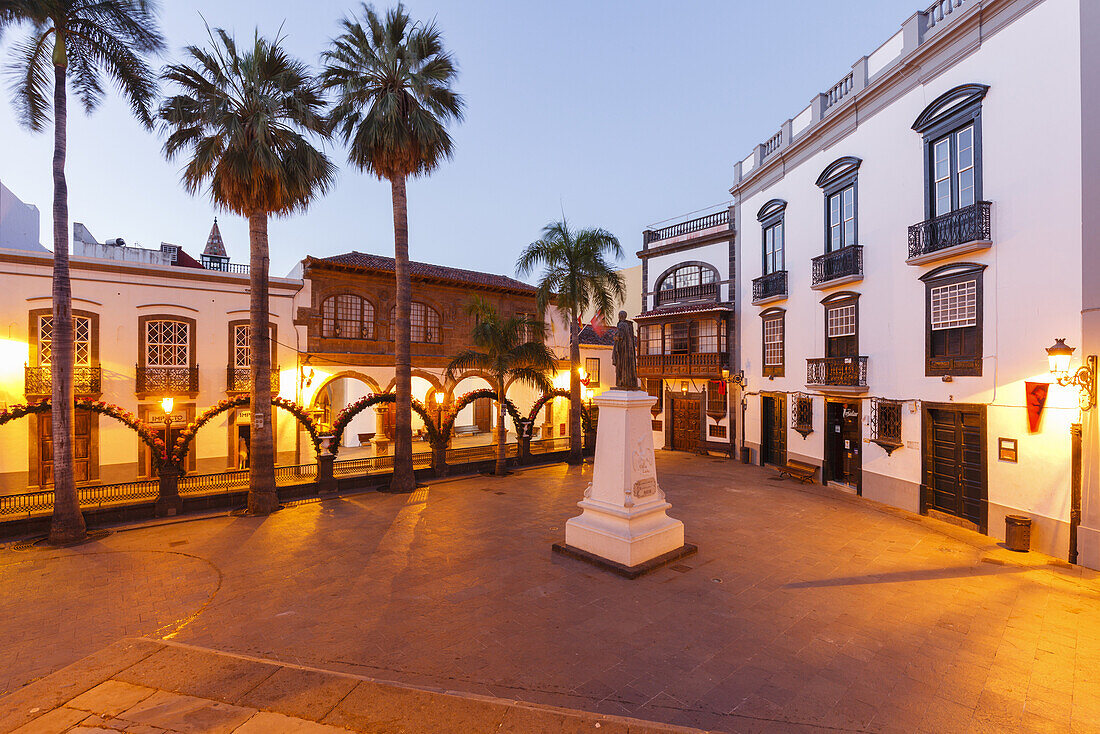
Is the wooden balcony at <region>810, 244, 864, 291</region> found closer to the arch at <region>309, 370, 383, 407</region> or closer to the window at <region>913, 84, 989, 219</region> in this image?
the window at <region>913, 84, 989, 219</region>

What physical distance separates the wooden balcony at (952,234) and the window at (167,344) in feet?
78.9

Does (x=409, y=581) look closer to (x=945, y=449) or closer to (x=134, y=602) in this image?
(x=134, y=602)

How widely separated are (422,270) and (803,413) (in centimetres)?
1997

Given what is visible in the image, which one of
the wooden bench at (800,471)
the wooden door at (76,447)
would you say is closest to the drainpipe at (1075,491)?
the wooden bench at (800,471)

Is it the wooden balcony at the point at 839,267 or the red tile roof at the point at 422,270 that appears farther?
the red tile roof at the point at 422,270

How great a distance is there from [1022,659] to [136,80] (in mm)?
18915

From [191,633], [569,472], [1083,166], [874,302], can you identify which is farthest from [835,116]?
[191,633]

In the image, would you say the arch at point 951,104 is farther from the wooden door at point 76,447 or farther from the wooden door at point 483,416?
the wooden door at point 76,447

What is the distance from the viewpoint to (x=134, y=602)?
7539 mm

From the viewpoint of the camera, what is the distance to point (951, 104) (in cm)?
1187

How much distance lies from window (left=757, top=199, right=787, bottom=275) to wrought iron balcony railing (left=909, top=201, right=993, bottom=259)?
6.31 m

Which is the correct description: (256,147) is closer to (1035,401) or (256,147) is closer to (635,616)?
(635,616)

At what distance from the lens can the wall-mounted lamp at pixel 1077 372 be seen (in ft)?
29.3

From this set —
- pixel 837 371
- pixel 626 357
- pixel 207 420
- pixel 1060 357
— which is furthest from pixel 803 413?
pixel 207 420
